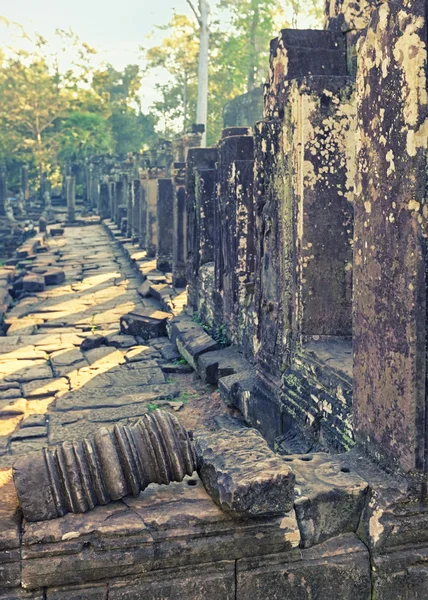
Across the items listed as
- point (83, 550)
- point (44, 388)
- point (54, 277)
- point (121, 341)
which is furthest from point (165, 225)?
point (83, 550)

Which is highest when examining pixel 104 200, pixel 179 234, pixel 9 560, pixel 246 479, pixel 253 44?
pixel 253 44

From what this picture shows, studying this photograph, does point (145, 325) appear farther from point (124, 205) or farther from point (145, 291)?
point (124, 205)

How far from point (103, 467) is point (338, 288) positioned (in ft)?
7.09

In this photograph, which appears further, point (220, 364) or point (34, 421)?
point (220, 364)

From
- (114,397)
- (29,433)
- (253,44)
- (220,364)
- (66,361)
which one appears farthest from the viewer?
(253,44)

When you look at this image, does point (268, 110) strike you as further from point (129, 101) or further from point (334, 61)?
point (129, 101)

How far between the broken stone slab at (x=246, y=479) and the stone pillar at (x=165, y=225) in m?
9.73

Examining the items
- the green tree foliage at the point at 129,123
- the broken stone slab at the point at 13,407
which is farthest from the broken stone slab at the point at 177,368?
the green tree foliage at the point at 129,123

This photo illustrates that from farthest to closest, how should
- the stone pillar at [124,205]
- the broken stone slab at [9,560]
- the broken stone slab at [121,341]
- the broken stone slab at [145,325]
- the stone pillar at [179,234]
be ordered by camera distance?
1. the stone pillar at [124,205]
2. the stone pillar at [179,234]
3. the broken stone slab at [145,325]
4. the broken stone slab at [121,341]
5. the broken stone slab at [9,560]

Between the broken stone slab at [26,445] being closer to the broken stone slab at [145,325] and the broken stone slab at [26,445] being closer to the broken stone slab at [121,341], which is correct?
the broken stone slab at [121,341]

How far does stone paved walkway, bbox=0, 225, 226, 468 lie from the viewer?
5.75m

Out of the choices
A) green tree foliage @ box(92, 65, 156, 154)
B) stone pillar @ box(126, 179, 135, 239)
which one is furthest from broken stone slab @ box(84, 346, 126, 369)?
green tree foliage @ box(92, 65, 156, 154)

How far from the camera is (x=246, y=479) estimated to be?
255cm

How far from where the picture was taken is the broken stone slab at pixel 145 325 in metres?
8.66
